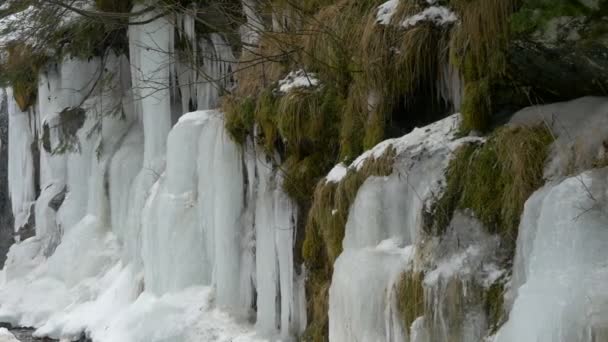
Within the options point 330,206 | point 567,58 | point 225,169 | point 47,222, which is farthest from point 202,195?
point 47,222

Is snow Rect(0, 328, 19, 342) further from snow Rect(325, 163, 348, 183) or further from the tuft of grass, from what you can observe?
the tuft of grass

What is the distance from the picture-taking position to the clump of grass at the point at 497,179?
4.08 metres

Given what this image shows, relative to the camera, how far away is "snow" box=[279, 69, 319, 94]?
6.86 meters

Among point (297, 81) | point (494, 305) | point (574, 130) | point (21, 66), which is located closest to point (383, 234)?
point (494, 305)

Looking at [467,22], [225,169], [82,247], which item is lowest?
[82,247]

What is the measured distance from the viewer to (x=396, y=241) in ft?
16.3

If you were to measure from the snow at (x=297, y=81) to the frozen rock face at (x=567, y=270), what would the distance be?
11.3 ft

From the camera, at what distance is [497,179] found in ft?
→ 14.2

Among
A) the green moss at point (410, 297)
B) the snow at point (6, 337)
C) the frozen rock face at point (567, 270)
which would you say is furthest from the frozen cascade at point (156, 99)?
the frozen rock face at point (567, 270)

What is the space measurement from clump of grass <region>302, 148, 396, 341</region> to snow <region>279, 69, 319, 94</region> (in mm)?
1222

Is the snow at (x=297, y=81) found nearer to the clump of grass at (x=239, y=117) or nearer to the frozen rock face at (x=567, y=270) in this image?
the clump of grass at (x=239, y=117)

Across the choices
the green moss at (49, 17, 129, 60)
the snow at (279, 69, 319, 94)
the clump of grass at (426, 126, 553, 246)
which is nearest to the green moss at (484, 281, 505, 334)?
the clump of grass at (426, 126, 553, 246)

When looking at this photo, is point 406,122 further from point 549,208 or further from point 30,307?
point 30,307

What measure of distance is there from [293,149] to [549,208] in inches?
148
